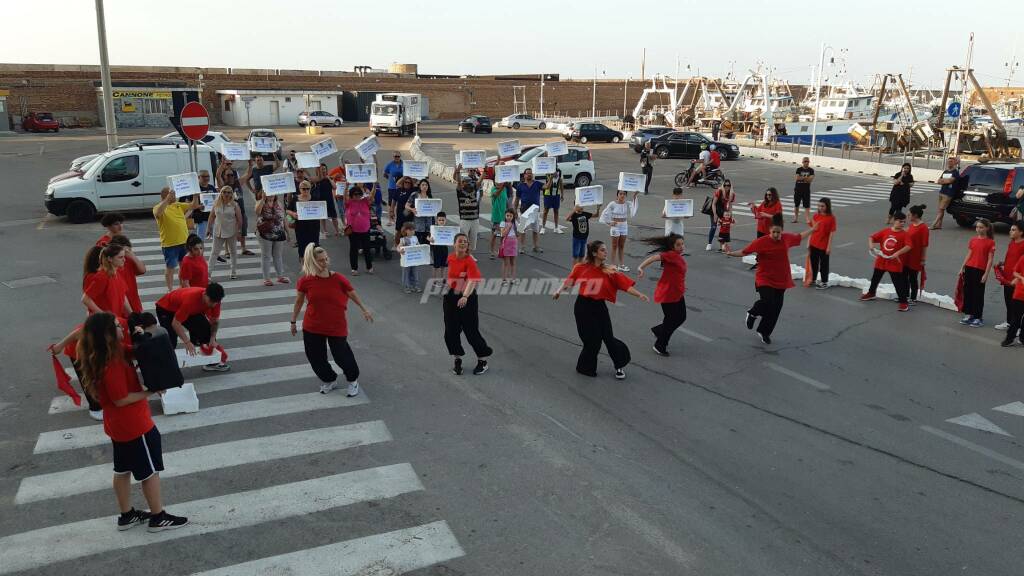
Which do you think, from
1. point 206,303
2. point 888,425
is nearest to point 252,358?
point 206,303

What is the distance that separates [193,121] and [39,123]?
4414 centimetres

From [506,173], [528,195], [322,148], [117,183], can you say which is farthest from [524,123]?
[506,173]

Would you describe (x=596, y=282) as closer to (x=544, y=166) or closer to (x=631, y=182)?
(x=631, y=182)

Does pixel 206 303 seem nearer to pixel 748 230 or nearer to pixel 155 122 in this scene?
pixel 748 230

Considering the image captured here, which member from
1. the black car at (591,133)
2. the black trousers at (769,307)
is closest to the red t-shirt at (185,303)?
the black trousers at (769,307)

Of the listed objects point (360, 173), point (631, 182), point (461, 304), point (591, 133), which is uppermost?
point (591, 133)

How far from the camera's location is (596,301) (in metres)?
8.59

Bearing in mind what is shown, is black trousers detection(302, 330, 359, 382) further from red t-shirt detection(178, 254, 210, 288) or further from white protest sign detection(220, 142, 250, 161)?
white protest sign detection(220, 142, 250, 161)

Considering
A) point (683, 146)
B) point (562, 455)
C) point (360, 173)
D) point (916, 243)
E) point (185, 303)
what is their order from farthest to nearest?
1. point (683, 146)
2. point (360, 173)
3. point (916, 243)
4. point (185, 303)
5. point (562, 455)

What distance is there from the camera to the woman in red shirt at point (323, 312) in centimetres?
764

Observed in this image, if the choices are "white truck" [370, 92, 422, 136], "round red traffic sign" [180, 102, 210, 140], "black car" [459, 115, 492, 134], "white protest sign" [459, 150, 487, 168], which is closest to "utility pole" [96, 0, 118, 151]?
"round red traffic sign" [180, 102, 210, 140]

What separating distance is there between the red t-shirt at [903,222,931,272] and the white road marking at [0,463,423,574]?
9.15 metres

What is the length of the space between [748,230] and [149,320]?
16.3 meters

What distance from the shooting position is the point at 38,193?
75.9 feet
